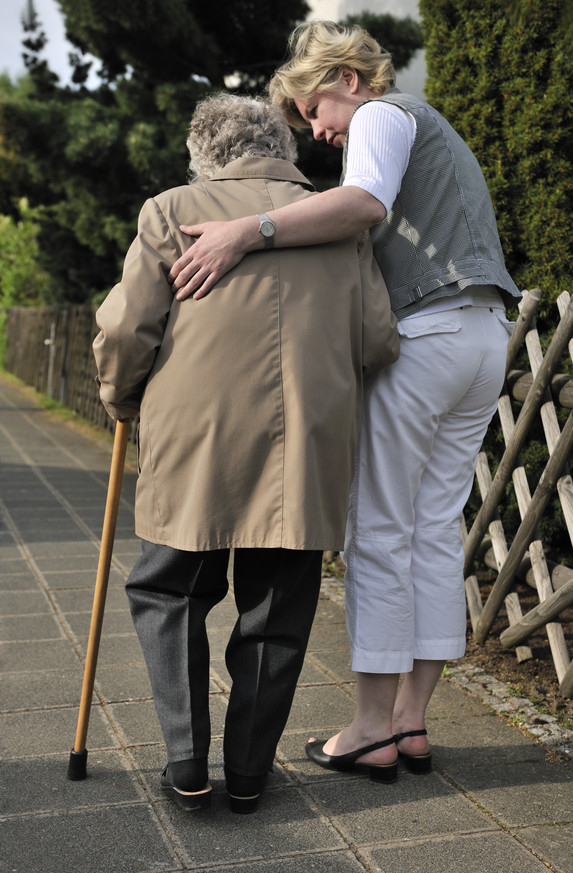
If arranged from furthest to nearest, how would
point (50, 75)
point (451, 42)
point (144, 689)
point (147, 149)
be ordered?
point (50, 75) → point (147, 149) → point (451, 42) → point (144, 689)

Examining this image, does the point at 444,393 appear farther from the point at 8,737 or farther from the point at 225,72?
the point at 225,72

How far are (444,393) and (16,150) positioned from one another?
8258 mm

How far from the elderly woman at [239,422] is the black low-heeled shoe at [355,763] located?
318mm

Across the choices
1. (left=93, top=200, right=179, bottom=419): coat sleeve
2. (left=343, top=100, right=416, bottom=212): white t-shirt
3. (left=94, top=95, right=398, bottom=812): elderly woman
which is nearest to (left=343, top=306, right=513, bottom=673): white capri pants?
(left=94, top=95, right=398, bottom=812): elderly woman

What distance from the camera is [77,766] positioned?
2.58 meters

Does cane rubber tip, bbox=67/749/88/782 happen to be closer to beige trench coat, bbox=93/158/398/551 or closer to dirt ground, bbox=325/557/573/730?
beige trench coat, bbox=93/158/398/551

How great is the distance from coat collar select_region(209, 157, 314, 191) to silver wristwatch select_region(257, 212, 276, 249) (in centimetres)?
16

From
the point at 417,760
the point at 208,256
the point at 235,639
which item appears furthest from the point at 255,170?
the point at 417,760

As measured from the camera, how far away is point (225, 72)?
9.41m

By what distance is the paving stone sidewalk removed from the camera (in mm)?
2240

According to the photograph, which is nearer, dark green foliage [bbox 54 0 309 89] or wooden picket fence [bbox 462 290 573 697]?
wooden picket fence [bbox 462 290 573 697]

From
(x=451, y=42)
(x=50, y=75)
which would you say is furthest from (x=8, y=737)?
(x=50, y=75)

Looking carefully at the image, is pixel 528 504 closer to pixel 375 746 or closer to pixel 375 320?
pixel 375 746

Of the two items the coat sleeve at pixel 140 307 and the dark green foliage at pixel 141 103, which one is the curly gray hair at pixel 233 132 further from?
the dark green foliage at pixel 141 103
